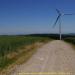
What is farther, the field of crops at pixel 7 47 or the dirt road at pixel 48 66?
the field of crops at pixel 7 47

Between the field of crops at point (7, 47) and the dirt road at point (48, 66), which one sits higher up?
the field of crops at point (7, 47)

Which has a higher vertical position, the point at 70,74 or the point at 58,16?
the point at 58,16

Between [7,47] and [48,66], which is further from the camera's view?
[7,47]

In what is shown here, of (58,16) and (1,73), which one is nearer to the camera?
(1,73)

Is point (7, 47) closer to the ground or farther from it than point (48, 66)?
farther from it

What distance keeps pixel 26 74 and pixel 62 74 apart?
1858 millimetres

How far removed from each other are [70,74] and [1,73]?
3679 millimetres

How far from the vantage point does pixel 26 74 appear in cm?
1275

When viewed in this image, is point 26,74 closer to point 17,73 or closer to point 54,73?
point 17,73

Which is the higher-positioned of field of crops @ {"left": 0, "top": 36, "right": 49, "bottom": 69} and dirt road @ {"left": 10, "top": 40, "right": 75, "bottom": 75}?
field of crops @ {"left": 0, "top": 36, "right": 49, "bottom": 69}

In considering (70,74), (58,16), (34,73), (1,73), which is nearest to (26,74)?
(34,73)

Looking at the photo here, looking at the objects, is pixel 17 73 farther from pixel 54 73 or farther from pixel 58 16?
pixel 58 16

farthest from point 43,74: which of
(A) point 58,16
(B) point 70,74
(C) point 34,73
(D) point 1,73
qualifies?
(A) point 58,16

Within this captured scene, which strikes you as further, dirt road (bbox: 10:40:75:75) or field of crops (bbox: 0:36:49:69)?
field of crops (bbox: 0:36:49:69)
